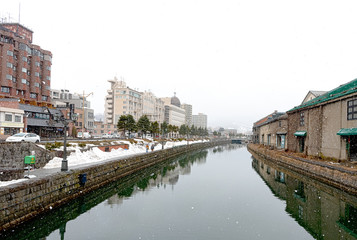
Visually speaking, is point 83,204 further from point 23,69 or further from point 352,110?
point 23,69

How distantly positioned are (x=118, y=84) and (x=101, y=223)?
11788 cm

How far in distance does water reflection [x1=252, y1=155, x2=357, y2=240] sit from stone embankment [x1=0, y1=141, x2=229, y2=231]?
57.6 feet

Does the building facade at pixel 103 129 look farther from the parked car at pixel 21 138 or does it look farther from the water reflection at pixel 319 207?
the water reflection at pixel 319 207

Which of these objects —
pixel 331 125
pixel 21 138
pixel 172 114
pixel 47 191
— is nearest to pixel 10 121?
pixel 21 138

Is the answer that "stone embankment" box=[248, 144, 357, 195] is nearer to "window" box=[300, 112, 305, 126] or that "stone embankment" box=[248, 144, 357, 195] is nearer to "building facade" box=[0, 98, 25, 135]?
"window" box=[300, 112, 305, 126]

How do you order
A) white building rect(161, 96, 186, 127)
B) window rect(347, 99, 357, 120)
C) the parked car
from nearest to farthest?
window rect(347, 99, 357, 120) → the parked car → white building rect(161, 96, 186, 127)

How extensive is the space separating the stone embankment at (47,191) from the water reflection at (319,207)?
17.6m

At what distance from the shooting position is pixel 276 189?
91.5ft

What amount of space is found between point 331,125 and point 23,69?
83.3m

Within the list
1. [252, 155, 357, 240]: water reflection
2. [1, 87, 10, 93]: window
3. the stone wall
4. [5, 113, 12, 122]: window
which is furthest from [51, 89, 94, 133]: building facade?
[252, 155, 357, 240]: water reflection

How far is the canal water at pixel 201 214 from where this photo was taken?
47.9 feet

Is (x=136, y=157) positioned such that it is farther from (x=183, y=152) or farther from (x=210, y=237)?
(x=183, y=152)

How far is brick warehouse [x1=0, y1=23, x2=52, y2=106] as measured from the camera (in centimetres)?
6906

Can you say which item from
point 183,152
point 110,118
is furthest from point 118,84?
point 183,152
